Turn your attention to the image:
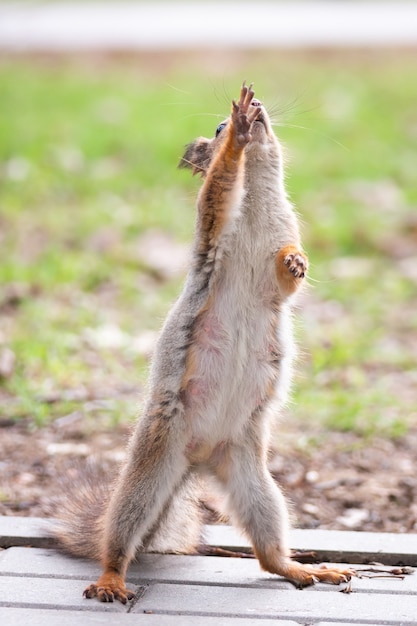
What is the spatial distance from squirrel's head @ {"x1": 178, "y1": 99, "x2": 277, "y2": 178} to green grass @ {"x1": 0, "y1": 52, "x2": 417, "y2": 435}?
0.62 feet

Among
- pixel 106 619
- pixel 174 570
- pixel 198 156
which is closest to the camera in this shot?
pixel 106 619

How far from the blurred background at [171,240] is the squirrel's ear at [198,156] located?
31 centimetres

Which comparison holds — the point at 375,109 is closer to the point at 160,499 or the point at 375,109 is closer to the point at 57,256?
the point at 57,256

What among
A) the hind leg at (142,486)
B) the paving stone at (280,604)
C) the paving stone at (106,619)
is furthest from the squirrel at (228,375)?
the paving stone at (106,619)

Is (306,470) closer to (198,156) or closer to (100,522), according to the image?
(100,522)

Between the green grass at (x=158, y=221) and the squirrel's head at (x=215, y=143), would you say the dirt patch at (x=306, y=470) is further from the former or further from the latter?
the squirrel's head at (x=215, y=143)

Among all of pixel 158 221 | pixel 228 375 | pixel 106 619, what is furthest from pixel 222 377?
pixel 158 221

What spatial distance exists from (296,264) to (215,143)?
0.63 metres

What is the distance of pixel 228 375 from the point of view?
150 inches

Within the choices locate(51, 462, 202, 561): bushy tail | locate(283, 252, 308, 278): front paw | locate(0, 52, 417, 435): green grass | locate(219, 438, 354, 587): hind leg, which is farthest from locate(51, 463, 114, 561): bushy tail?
locate(0, 52, 417, 435): green grass

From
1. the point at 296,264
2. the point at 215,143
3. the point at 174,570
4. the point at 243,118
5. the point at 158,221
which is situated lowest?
the point at 174,570

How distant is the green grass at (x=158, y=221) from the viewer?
6078mm

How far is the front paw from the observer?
147 inches

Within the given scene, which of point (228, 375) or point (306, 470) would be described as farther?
point (306, 470)
